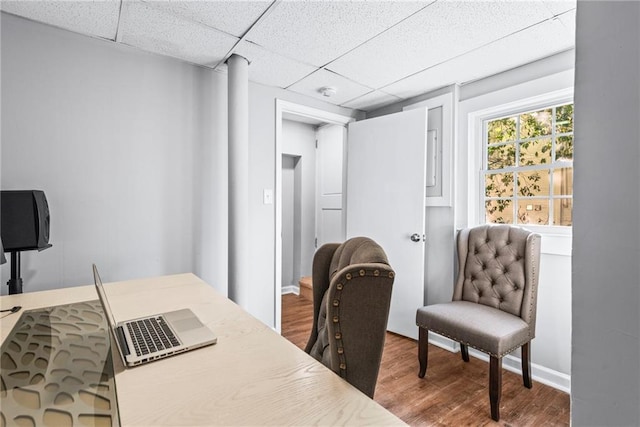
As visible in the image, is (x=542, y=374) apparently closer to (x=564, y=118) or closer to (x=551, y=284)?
(x=551, y=284)

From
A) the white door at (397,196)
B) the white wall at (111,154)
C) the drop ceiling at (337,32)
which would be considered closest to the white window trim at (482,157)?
the drop ceiling at (337,32)

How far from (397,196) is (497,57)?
132 cm

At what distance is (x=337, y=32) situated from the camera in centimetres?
189

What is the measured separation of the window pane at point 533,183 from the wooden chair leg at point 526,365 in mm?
1129

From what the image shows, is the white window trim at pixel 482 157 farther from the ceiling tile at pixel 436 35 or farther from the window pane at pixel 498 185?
the ceiling tile at pixel 436 35

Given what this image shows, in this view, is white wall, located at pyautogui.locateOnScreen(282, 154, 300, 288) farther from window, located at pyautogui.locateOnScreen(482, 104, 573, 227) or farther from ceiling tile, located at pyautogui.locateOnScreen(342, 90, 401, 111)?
window, located at pyautogui.locateOnScreen(482, 104, 573, 227)

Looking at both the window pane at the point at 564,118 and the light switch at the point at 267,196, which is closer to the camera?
the window pane at the point at 564,118

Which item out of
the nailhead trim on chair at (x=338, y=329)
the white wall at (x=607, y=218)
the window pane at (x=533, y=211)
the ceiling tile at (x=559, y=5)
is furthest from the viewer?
the window pane at (x=533, y=211)

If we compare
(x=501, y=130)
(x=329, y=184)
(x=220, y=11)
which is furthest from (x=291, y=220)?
(x=220, y=11)

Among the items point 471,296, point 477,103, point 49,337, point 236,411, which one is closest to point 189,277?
point 49,337

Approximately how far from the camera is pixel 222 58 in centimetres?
229

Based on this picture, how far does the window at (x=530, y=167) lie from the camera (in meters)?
2.27

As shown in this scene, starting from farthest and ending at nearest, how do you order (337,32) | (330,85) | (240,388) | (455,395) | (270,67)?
1. (330,85)
2. (270,67)
3. (455,395)
4. (337,32)
5. (240,388)

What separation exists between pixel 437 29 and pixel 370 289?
5.71 feet
